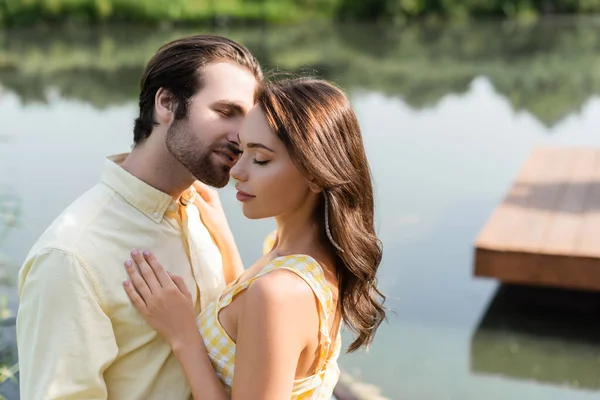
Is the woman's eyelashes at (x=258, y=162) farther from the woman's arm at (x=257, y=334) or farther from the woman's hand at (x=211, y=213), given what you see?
the woman's hand at (x=211, y=213)

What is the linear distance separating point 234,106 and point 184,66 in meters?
0.16

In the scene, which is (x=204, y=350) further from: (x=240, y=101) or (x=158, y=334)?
(x=240, y=101)

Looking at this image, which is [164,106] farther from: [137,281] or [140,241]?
[137,281]

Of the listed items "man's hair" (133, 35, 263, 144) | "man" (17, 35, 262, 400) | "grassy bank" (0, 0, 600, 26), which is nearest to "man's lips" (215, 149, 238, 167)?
"man" (17, 35, 262, 400)

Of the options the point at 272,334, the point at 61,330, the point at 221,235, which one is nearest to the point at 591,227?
the point at 221,235

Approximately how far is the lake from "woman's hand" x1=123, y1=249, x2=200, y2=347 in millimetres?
656

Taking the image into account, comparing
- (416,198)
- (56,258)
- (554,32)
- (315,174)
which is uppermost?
(315,174)

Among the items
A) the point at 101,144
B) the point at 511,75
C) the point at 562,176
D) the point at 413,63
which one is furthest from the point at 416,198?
the point at 413,63

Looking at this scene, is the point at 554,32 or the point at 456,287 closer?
the point at 456,287

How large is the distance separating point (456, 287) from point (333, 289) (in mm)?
3626

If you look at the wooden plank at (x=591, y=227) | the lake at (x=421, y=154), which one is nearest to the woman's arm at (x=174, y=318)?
the lake at (x=421, y=154)

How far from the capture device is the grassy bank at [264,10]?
72.4 ft

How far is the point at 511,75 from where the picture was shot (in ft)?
47.2

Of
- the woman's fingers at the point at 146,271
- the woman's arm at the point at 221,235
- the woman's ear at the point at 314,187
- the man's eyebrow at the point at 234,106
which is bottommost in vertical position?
the woman's arm at the point at 221,235
